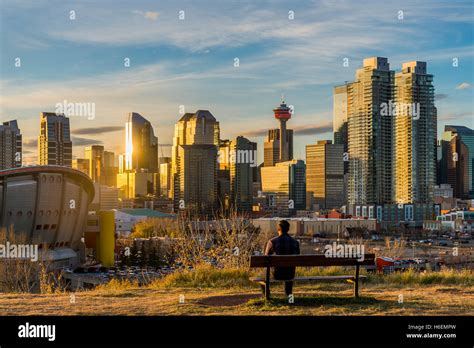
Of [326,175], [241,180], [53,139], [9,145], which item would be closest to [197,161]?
[241,180]

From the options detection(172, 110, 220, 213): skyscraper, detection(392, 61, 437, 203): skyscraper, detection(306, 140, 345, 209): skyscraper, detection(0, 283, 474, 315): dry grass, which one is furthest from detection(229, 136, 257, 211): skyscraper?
detection(0, 283, 474, 315): dry grass

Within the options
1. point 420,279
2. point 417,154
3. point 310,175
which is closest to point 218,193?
point 417,154

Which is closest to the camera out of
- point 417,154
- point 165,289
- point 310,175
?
point 165,289

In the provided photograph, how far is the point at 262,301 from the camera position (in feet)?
34.8

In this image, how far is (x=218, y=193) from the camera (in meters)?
135

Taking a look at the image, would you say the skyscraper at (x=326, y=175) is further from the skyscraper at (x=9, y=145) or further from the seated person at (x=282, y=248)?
the seated person at (x=282, y=248)

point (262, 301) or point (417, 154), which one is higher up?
point (417, 154)

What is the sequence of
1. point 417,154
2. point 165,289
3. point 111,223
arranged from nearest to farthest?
1. point 165,289
2. point 111,223
3. point 417,154

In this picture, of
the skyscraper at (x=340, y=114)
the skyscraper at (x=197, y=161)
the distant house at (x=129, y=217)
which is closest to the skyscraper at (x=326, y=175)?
the skyscraper at (x=340, y=114)
